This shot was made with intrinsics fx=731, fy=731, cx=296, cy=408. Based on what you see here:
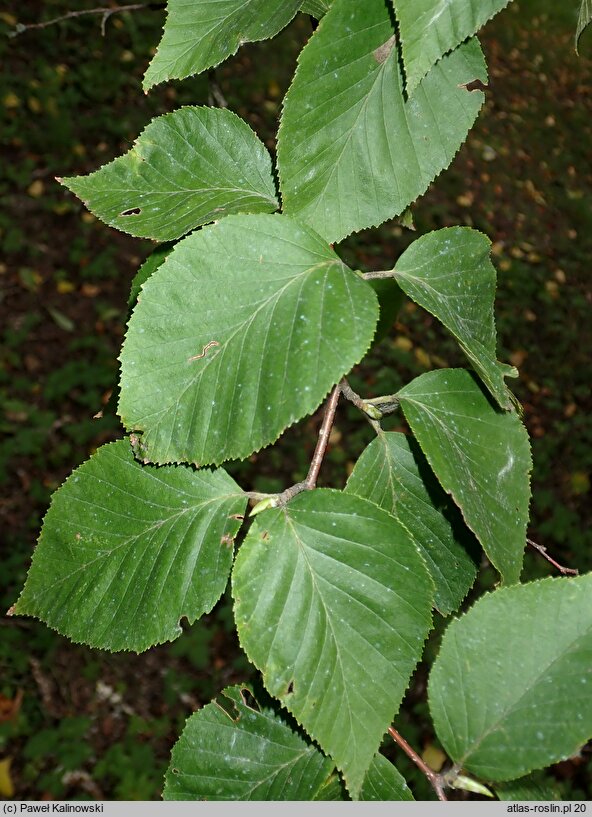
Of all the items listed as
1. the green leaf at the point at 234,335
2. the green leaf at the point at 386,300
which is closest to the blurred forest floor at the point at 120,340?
the green leaf at the point at 386,300

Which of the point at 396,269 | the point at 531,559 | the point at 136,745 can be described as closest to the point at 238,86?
the point at 531,559

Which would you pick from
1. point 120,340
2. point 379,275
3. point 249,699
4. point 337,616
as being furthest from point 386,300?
point 120,340

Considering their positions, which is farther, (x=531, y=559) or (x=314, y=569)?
(x=531, y=559)

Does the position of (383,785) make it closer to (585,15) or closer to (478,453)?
(478,453)

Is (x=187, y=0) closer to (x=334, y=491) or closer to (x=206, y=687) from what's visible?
(x=334, y=491)

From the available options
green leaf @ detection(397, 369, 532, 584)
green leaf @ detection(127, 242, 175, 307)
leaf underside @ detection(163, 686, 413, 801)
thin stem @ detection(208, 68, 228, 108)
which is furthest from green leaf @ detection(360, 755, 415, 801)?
thin stem @ detection(208, 68, 228, 108)

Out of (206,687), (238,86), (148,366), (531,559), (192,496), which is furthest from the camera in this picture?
(238,86)
